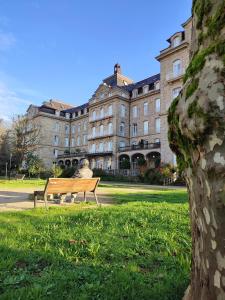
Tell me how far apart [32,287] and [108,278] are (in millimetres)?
687

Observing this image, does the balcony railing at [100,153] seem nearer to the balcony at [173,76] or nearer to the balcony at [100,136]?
the balcony at [100,136]

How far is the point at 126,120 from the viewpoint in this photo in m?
48.5

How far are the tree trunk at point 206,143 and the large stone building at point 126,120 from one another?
3076cm

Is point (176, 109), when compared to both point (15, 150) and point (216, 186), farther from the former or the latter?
point (15, 150)

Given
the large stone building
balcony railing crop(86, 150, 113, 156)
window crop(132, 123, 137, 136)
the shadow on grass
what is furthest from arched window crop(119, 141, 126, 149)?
the shadow on grass

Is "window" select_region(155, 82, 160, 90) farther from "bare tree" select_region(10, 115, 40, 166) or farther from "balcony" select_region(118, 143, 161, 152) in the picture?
"bare tree" select_region(10, 115, 40, 166)

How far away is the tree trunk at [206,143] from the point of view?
4.94 ft

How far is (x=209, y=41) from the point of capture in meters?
1.80

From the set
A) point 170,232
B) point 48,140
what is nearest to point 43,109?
point 48,140

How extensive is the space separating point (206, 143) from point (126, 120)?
155ft

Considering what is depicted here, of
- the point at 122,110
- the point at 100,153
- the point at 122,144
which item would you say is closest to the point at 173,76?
the point at 122,110

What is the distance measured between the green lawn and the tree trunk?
926 mm

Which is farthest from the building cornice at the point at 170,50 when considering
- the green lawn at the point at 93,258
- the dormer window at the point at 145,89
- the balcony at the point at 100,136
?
the green lawn at the point at 93,258

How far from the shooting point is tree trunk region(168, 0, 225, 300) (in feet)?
4.94
